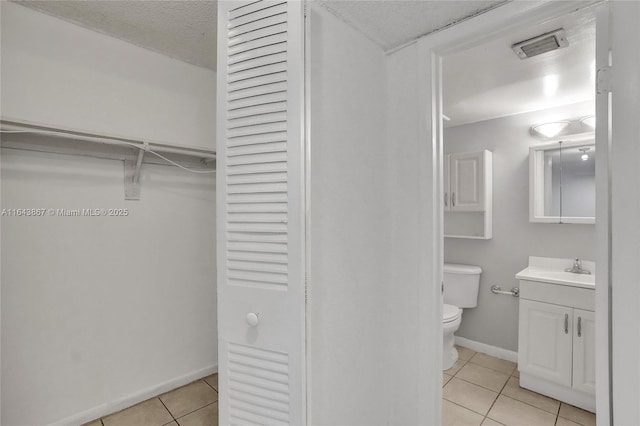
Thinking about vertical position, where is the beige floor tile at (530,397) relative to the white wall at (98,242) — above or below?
below

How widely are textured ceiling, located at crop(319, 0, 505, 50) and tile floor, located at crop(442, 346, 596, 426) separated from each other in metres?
2.15

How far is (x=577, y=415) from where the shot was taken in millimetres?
1944

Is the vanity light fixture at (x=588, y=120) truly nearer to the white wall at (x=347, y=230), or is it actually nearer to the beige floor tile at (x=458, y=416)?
the white wall at (x=347, y=230)

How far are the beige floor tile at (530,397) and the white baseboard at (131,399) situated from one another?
211 centimetres

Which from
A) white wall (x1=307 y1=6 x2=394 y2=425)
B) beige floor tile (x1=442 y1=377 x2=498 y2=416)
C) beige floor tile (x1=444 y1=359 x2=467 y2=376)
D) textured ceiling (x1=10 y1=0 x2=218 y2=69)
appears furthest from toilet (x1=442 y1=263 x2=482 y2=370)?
textured ceiling (x1=10 y1=0 x2=218 y2=69)

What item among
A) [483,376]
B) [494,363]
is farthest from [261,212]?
[494,363]

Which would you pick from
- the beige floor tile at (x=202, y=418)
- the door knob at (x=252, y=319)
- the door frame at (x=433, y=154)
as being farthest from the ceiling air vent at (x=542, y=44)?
the beige floor tile at (x=202, y=418)

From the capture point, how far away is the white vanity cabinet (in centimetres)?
197

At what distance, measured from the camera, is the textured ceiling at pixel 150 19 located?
1533 mm

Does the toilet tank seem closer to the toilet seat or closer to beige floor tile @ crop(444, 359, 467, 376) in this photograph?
the toilet seat

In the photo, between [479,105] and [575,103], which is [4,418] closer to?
[479,105]

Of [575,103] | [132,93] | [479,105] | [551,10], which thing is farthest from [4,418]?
[575,103]

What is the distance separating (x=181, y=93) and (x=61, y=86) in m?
0.64

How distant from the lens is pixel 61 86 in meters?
1.64
